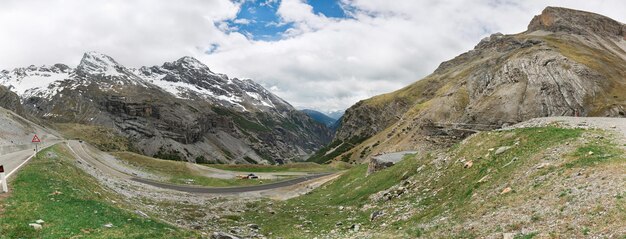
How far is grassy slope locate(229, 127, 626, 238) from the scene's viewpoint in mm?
19219

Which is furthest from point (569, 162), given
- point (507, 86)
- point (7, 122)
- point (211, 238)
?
point (7, 122)

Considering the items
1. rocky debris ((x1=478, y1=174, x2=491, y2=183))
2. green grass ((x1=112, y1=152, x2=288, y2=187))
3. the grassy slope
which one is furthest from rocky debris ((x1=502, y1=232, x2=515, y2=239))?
green grass ((x1=112, y1=152, x2=288, y2=187))

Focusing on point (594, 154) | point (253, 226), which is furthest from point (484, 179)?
point (253, 226)

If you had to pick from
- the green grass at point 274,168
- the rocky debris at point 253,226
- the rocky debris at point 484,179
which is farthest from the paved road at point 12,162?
the green grass at point 274,168

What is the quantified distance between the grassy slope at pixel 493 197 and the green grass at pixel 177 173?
150 ft

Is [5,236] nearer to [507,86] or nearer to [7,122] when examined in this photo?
[507,86]

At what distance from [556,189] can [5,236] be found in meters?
28.2

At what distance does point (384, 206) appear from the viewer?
1406 inches

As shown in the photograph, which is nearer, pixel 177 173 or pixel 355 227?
pixel 355 227

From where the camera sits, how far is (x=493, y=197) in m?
25.1

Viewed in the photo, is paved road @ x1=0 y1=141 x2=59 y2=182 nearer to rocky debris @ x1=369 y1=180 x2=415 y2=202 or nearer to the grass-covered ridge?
rocky debris @ x1=369 y1=180 x2=415 y2=202

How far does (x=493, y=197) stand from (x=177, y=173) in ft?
278

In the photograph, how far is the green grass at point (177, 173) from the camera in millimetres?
88188

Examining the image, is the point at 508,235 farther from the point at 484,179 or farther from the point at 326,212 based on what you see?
the point at 326,212
